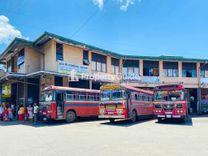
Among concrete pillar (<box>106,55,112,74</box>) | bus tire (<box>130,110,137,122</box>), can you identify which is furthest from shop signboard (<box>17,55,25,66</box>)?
bus tire (<box>130,110,137,122</box>)

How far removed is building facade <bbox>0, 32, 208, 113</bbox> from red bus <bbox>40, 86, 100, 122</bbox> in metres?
3.01

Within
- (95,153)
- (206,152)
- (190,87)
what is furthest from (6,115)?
(190,87)

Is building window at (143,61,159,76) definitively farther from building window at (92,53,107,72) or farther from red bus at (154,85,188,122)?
red bus at (154,85,188,122)

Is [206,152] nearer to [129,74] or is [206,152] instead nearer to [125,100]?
[125,100]

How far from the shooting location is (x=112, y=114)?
677 inches

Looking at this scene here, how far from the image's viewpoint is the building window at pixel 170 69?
106ft

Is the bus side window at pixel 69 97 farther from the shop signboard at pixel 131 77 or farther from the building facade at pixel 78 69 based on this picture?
the shop signboard at pixel 131 77

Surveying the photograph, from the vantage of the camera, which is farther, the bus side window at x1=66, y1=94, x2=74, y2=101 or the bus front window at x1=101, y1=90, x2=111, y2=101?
the bus side window at x1=66, y1=94, x2=74, y2=101

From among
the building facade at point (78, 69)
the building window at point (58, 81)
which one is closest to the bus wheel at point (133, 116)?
the building facade at point (78, 69)

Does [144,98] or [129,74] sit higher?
[129,74]

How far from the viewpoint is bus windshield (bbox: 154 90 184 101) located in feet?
58.0

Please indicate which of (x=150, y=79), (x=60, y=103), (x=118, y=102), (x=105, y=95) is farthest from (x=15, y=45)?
(x=150, y=79)

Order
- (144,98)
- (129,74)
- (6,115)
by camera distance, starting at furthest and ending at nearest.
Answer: (129,74) < (6,115) < (144,98)

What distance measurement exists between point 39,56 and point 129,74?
11023 mm
